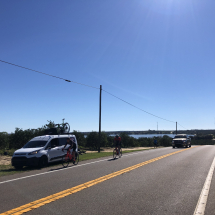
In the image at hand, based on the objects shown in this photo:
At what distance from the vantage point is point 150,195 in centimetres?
662

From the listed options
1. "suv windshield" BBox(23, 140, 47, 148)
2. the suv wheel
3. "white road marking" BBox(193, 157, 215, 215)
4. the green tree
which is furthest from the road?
the green tree

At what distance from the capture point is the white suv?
41.4 ft

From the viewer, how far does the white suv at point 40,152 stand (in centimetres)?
1262

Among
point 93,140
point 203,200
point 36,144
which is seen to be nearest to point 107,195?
point 203,200

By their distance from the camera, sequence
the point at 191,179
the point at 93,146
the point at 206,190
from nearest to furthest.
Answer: the point at 206,190 → the point at 191,179 → the point at 93,146

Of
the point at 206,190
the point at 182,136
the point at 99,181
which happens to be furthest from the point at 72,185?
the point at 182,136

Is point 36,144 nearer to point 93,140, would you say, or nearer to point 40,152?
point 40,152

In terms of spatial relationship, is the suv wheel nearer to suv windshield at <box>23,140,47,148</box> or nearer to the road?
suv windshield at <box>23,140,47,148</box>

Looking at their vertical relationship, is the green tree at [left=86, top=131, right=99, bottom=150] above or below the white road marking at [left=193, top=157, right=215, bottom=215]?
above

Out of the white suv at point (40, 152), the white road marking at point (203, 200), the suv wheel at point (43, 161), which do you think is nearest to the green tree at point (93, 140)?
the white suv at point (40, 152)

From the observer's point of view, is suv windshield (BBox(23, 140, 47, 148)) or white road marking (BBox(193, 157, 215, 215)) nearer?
white road marking (BBox(193, 157, 215, 215))

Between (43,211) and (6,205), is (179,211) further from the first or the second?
(6,205)

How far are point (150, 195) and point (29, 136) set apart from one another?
3008 cm

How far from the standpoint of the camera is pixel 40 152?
43.0 ft
